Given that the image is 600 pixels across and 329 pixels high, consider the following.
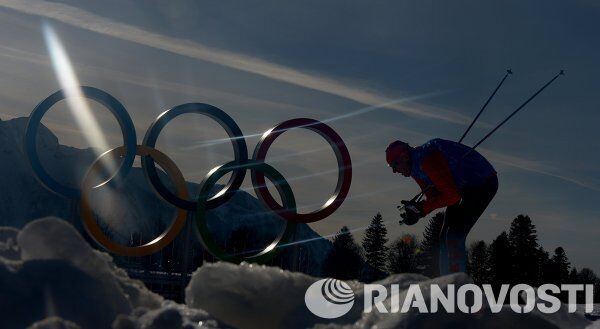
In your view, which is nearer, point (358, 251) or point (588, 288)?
point (588, 288)

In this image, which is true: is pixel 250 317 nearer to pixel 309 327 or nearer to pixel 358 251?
pixel 309 327

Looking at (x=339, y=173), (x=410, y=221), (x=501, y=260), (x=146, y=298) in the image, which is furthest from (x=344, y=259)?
(x=146, y=298)

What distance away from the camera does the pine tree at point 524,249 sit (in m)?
59.4

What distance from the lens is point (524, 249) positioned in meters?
60.8

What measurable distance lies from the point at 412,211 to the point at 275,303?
6279 millimetres

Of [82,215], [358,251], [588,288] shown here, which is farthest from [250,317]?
[358,251]

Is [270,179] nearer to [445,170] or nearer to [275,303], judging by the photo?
[445,170]

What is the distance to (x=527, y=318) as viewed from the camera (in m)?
2.04

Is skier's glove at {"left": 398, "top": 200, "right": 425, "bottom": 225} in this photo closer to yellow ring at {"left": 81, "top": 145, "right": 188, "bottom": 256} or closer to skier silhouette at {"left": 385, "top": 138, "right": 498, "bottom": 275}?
skier silhouette at {"left": 385, "top": 138, "right": 498, "bottom": 275}

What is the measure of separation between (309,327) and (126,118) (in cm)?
1130

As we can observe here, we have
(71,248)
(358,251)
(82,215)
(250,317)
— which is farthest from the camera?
(358,251)

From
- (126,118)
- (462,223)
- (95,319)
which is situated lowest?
(95,319)

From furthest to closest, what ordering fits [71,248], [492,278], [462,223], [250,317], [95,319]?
[492,278] < [462,223] < [250,317] < [71,248] < [95,319]

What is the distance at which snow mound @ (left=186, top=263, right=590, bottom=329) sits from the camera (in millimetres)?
1985
